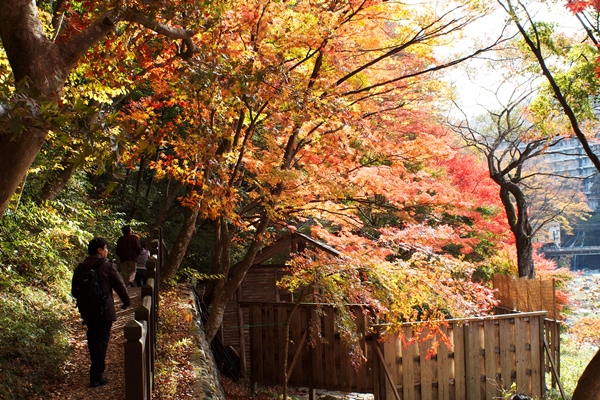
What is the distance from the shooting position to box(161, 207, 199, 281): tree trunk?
433 inches

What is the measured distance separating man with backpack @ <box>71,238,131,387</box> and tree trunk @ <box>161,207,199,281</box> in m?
4.50

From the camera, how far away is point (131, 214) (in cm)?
1869

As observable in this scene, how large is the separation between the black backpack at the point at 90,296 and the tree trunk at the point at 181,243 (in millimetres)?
4674

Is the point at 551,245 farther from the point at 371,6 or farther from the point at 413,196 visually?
the point at 371,6

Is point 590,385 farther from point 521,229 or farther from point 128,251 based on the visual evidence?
point 521,229

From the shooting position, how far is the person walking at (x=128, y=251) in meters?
11.2

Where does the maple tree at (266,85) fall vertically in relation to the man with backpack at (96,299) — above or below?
above

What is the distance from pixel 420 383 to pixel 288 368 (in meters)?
2.67

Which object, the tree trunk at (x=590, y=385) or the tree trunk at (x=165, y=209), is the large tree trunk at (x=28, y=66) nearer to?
the tree trunk at (x=590, y=385)

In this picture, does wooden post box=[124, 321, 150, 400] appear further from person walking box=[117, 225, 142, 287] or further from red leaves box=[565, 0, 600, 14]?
person walking box=[117, 225, 142, 287]

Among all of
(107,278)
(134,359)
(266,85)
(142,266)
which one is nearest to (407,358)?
(266,85)

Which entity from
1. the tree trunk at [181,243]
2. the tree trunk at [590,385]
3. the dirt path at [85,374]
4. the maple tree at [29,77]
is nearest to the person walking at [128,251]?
the tree trunk at [181,243]

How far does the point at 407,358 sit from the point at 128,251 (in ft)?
19.5

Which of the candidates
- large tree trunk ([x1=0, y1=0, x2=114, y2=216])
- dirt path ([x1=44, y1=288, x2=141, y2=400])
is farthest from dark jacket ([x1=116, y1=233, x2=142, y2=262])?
large tree trunk ([x1=0, y1=0, x2=114, y2=216])
